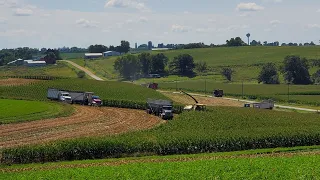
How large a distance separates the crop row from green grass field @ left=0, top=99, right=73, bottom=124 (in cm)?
1970

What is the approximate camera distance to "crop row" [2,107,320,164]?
42.6 m

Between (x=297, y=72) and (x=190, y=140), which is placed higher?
(x=190, y=140)

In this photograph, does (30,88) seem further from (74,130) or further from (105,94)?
(74,130)

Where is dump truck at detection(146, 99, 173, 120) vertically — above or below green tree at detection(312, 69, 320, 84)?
above

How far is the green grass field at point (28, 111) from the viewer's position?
6694 centimetres

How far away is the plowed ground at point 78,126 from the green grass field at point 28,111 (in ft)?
6.47

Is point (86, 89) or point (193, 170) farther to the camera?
point (86, 89)

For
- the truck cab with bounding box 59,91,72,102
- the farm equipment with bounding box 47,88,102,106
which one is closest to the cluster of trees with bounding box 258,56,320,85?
the farm equipment with bounding box 47,88,102,106

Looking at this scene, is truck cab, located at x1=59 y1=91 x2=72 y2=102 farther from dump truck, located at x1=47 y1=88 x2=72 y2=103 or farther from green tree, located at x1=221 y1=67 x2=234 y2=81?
green tree, located at x1=221 y1=67 x2=234 y2=81

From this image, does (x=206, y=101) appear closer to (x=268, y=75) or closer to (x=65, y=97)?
(x=65, y=97)

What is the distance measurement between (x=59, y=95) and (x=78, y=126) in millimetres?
31845

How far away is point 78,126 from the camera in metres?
63.2

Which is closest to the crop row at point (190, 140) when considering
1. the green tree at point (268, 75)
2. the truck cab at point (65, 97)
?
the truck cab at point (65, 97)

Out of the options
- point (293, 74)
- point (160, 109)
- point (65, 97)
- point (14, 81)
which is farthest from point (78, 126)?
point (293, 74)
